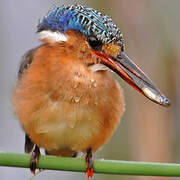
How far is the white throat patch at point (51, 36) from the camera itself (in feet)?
7.76

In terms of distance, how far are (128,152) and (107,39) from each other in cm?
107

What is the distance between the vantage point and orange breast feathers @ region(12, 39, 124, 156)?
2.33 metres

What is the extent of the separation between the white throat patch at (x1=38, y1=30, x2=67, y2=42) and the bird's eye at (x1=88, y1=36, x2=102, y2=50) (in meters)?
0.15

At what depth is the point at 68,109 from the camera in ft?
7.64

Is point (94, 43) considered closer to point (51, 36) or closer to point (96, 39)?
point (96, 39)

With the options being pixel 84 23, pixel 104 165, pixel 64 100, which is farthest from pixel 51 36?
pixel 104 165

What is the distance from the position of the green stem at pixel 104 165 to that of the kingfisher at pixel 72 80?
481 millimetres

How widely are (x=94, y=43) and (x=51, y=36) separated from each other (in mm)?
263

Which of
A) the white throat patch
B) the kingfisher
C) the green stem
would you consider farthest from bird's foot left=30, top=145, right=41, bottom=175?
the white throat patch

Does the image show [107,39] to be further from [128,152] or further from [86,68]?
[128,152]

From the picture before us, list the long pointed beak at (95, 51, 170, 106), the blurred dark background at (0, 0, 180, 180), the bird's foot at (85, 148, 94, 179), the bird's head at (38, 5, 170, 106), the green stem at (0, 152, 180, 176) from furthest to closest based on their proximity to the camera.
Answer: the blurred dark background at (0, 0, 180, 180) → the bird's foot at (85, 148, 94, 179) → the bird's head at (38, 5, 170, 106) → the long pointed beak at (95, 51, 170, 106) → the green stem at (0, 152, 180, 176)

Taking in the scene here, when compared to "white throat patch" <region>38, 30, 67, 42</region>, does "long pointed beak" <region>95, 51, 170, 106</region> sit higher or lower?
lower

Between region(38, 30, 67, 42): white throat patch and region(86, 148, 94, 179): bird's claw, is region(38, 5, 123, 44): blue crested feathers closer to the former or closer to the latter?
Answer: region(38, 30, 67, 42): white throat patch

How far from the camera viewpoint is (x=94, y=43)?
2.27m
